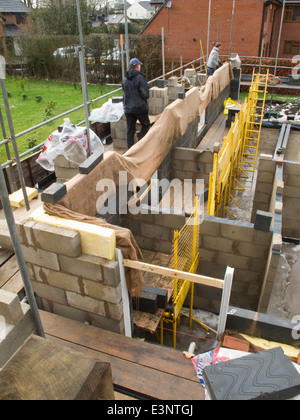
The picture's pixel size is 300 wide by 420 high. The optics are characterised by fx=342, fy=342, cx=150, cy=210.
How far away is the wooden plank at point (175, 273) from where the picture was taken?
3.86 metres

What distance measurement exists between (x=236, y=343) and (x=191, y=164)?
6.01 metres

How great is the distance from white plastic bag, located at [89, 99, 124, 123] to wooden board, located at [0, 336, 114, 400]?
8.25 meters

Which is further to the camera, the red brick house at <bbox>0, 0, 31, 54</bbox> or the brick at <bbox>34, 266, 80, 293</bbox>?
the red brick house at <bbox>0, 0, 31, 54</bbox>

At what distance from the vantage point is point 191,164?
371 inches

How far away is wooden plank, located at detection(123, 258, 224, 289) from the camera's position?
386 centimetres

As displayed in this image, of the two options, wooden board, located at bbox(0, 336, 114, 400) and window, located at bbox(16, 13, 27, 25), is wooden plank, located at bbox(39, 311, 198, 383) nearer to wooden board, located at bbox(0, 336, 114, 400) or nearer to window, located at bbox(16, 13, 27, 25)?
wooden board, located at bbox(0, 336, 114, 400)

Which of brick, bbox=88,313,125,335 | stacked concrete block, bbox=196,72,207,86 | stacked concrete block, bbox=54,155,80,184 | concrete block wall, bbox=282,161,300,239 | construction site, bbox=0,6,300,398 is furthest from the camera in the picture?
stacked concrete block, bbox=196,72,207,86

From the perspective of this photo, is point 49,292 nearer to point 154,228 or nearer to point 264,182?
point 154,228

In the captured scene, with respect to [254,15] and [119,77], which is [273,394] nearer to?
[119,77]

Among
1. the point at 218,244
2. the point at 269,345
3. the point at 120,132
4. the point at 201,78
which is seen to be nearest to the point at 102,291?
the point at 269,345

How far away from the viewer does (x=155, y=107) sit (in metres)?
10.1

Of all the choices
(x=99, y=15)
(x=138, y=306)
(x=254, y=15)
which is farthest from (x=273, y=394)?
(x=99, y=15)

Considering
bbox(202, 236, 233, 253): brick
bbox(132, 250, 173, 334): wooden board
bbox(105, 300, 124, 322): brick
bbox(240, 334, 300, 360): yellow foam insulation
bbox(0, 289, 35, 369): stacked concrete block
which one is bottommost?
bbox(132, 250, 173, 334): wooden board

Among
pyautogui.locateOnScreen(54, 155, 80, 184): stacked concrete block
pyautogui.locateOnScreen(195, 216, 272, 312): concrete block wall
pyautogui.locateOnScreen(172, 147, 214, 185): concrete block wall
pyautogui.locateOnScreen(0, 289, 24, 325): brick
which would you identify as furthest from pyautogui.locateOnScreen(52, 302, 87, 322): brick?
pyautogui.locateOnScreen(172, 147, 214, 185): concrete block wall
